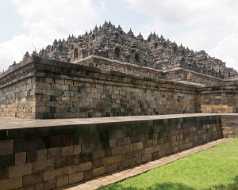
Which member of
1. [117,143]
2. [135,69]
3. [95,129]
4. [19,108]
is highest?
[135,69]

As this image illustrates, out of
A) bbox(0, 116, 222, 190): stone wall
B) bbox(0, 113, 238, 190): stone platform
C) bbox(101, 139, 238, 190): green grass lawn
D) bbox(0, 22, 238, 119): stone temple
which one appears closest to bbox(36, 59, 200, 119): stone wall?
bbox(0, 22, 238, 119): stone temple

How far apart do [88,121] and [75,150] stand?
1073mm

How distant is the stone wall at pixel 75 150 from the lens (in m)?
3.50

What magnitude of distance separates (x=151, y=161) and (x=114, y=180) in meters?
1.82

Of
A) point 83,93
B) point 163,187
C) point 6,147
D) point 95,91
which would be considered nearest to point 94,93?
point 95,91

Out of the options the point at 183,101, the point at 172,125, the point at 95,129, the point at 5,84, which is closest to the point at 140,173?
the point at 95,129

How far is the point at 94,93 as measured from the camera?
8.04 meters

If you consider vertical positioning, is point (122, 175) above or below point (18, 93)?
below

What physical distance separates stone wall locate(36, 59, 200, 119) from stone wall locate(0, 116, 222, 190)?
233 cm

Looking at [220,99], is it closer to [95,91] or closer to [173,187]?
[95,91]

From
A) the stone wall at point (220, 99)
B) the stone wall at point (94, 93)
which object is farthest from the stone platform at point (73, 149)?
the stone wall at point (220, 99)

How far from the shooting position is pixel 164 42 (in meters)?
29.9

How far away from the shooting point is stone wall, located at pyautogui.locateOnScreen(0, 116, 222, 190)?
3498 millimetres

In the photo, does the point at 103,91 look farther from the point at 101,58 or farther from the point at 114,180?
the point at 101,58
